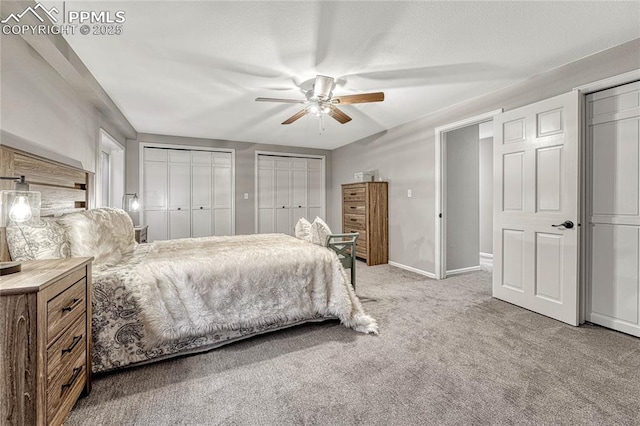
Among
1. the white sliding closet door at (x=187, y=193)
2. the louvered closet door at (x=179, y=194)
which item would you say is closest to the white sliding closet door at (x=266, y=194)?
the white sliding closet door at (x=187, y=193)

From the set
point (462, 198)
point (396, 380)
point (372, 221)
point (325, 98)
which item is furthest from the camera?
Result: point (372, 221)

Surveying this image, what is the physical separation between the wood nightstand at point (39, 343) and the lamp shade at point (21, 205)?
0.78 ft

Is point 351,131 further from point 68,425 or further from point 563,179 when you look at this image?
point 68,425

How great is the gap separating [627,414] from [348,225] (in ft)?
13.6

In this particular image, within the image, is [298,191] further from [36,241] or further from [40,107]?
[36,241]

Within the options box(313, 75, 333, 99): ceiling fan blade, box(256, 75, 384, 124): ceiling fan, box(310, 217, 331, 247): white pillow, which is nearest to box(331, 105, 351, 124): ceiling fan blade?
box(256, 75, 384, 124): ceiling fan

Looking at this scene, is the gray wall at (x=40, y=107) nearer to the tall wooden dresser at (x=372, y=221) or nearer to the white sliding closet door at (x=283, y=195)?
the white sliding closet door at (x=283, y=195)

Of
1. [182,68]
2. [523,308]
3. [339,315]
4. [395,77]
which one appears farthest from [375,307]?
[182,68]

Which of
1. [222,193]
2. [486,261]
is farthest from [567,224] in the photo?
[222,193]

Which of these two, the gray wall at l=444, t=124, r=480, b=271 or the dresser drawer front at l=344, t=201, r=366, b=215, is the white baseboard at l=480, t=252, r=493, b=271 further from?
the dresser drawer front at l=344, t=201, r=366, b=215

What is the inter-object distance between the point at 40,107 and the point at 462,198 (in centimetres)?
480

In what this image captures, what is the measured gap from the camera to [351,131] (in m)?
4.89

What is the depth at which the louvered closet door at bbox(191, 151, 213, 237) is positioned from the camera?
5.27 meters

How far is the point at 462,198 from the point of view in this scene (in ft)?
14.0
